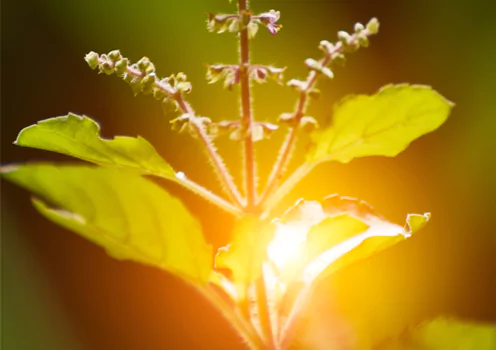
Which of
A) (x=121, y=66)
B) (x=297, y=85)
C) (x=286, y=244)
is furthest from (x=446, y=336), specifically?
(x=121, y=66)

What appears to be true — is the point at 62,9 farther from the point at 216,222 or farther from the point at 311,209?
the point at 311,209

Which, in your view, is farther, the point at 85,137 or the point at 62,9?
the point at 62,9

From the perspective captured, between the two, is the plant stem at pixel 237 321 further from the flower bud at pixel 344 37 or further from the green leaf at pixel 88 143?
the flower bud at pixel 344 37

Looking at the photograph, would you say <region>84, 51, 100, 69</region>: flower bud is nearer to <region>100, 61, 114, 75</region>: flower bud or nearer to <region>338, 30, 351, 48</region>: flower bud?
<region>100, 61, 114, 75</region>: flower bud

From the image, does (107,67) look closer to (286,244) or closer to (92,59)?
(92,59)

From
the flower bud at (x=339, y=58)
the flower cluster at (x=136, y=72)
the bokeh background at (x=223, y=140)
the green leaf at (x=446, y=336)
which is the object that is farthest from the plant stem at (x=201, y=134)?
the bokeh background at (x=223, y=140)

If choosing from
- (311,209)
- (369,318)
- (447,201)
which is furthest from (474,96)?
(311,209)
